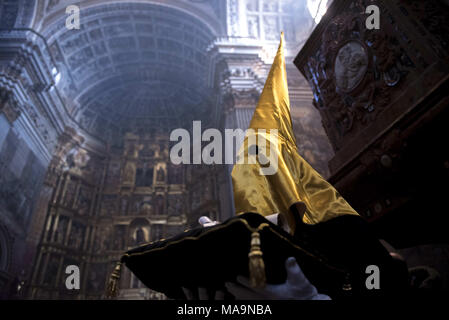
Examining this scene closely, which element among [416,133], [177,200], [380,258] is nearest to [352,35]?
[416,133]

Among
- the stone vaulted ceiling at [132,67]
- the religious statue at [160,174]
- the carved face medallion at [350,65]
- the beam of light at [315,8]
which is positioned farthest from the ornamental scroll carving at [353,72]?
the religious statue at [160,174]

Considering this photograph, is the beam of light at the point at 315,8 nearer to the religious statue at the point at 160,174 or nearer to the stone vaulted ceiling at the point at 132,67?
the stone vaulted ceiling at the point at 132,67

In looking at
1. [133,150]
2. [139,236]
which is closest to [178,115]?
[133,150]

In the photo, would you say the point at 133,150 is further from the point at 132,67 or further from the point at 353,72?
the point at 353,72

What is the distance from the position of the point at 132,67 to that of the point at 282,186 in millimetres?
16040

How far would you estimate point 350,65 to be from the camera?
11.1 feet

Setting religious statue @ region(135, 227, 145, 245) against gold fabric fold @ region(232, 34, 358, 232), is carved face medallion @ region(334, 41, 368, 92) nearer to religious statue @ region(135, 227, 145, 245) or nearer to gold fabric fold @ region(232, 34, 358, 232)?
gold fabric fold @ region(232, 34, 358, 232)

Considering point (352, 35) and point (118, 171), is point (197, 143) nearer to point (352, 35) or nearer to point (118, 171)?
point (118, 171)

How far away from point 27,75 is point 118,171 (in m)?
6.53

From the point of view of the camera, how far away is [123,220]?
14.2 meters

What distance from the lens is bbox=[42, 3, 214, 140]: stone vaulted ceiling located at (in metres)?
13.5

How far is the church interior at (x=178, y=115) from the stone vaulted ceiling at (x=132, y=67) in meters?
0.07

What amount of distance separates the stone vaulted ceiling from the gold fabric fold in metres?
11.6

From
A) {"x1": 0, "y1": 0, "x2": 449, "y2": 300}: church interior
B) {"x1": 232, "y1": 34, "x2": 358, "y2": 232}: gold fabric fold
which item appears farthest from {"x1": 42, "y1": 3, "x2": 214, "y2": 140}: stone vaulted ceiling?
{"x1": 232, "y1": 34, "x2": 358, "y2": 232}: gold fabric fold
